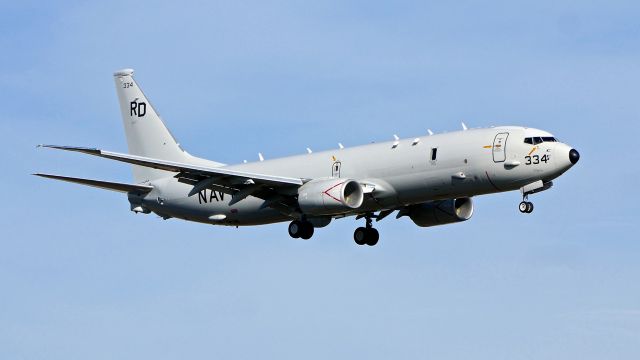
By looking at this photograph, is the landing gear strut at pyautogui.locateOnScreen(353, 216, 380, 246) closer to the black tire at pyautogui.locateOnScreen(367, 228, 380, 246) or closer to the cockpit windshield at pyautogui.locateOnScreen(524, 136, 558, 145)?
the black tire at pyautogui.locateOnScreen(367, 228, 380, 246)

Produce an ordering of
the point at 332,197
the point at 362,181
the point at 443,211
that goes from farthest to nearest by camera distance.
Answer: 1. the point at 443,211
2. the point at 362,181
3. the point at 332,197

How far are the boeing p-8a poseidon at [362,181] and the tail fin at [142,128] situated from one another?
2.01m

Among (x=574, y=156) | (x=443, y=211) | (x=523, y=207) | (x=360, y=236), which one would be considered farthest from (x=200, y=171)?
(x=574, y=156)

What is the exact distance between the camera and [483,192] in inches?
2207

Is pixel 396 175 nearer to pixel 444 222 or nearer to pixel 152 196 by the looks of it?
pixel 444 222

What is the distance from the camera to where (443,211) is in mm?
62625

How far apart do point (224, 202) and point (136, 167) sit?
7.21 metres

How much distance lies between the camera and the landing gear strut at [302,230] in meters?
60.6

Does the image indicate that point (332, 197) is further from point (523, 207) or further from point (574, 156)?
point (574, 156)

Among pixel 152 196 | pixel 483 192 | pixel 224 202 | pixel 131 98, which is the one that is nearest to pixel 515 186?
pixel 483 192

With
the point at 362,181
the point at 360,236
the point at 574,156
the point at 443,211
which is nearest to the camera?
the point at 574,156

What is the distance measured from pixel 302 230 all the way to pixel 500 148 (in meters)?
10.5

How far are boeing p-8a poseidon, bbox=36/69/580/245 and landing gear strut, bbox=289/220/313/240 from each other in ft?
0.15

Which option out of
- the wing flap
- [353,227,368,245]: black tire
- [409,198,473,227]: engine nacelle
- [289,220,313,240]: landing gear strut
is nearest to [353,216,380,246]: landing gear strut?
[353,227,368,245]: black tire
